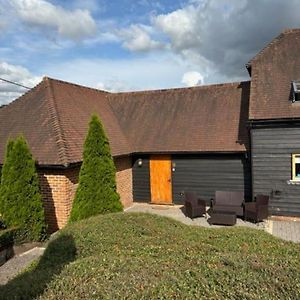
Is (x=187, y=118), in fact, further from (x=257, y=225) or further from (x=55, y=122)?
(x=55, y=122)

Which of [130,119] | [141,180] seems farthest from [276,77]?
[141,180]

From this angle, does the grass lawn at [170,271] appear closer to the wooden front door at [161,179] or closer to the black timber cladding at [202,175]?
the black timber cladding at [202,175]

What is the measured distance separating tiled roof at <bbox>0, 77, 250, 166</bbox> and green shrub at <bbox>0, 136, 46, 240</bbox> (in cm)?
124

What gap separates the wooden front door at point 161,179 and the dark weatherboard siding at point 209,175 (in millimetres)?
244

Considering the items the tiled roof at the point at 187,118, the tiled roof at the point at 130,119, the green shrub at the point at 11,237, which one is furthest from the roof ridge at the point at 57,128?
the tiled roof at the point at 187,118

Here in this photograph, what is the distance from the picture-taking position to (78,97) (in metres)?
15.5

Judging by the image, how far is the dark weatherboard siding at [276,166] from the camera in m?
12.5

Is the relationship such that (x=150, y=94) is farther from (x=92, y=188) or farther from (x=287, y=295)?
(x=287, y=295)

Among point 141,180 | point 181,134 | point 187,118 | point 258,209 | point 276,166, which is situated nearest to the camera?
point 258,209

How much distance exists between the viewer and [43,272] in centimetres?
531

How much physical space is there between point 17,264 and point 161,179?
8118 millimetres

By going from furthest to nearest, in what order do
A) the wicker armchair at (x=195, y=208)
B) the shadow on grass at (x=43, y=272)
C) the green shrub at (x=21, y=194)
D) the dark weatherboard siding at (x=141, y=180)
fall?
the dark weatherboard siding at (x=141, y=180) → the wicker armchair at (x=195, y=208) → the green shrub at (x=21, y=194) → the shadow on grass at (x=43, y=272)

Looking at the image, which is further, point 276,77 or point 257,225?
point 276,77

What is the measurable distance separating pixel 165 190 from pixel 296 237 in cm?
635
